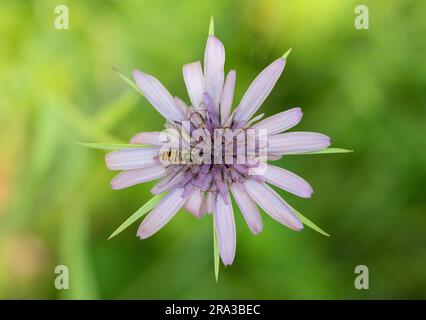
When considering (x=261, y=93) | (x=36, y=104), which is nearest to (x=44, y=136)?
(x=36, y=104)

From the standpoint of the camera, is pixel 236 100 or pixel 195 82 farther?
pixel 236 100

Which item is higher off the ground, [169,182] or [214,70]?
[214,70]

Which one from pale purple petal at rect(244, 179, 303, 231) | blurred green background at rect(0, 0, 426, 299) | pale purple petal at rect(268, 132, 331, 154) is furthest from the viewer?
blurred green background at rect(0, 0, 426, 299)

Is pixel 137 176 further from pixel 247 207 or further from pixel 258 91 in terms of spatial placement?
pixel 258 91

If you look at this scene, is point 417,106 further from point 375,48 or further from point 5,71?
point 5,71

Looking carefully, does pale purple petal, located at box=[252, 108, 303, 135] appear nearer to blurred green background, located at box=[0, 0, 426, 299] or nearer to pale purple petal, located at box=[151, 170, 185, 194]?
pale purple petal, located at box=[151, 170, 185, 194]

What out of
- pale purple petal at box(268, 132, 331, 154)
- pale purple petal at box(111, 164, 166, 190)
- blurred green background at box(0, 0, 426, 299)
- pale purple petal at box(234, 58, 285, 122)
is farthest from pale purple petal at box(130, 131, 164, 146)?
blurred green background at box(0, 0, 426, 299)

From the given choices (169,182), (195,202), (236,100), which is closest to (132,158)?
(169,182)
